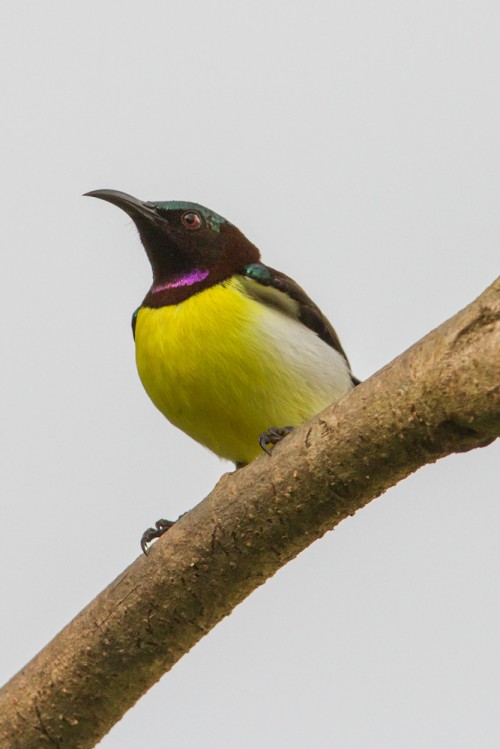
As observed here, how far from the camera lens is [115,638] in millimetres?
4910

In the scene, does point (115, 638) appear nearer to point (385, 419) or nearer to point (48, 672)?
point (48, 672)

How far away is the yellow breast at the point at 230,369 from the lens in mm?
6281

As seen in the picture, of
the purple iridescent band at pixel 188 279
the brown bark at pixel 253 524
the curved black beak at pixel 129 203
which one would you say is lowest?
the brown bark at pixel 253 524

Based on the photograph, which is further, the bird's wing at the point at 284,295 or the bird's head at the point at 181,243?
the bird's head at the point at 181,243

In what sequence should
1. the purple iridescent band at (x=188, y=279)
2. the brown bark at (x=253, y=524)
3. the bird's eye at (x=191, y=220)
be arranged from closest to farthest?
the brown bark at (x=253, y=524) < the purple iridescent band at (x=188, y=279) < the bird's eye at (x=191, y=220)

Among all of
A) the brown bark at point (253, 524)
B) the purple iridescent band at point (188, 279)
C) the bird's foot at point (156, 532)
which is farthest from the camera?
the purple iridescent band at point (188, 279)

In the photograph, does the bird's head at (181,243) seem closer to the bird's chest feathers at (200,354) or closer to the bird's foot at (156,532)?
the bird's chest feathers at (200,354)

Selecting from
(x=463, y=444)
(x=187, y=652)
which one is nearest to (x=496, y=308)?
(x=463, y=444)

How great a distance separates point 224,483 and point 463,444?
3.88 feet

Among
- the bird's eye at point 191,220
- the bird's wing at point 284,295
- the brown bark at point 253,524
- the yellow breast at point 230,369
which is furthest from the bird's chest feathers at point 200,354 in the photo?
the brown bark at point 253,524

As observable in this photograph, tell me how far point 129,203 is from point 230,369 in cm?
143

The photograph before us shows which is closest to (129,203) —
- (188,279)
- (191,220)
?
(191,220)

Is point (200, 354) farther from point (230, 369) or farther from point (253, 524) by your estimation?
point (253, 524)

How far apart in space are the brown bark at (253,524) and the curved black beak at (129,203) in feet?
8.46
